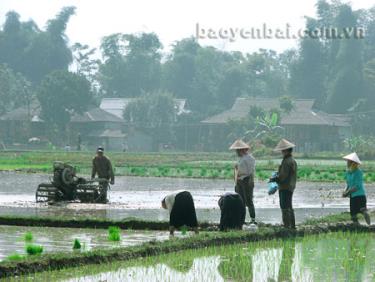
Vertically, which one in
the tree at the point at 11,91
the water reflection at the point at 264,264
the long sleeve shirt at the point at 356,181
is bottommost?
the water reflection at the point at 264,264

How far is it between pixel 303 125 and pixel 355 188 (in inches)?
2246

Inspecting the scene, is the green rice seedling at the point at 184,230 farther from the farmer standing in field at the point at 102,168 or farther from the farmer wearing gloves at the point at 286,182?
the farmer standing in field at the point at 102,168

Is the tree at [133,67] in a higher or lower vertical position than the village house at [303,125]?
higher

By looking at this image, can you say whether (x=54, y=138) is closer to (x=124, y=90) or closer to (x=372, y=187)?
(x=124, y=90)

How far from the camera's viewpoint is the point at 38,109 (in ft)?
262

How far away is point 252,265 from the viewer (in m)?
10.2

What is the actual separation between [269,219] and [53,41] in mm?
84304

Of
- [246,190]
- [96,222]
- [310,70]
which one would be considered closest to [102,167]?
[96,222]

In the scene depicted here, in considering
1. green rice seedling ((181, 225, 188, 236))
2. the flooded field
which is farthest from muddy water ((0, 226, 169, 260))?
the flooded field

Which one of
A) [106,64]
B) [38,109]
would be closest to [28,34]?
[106,64]

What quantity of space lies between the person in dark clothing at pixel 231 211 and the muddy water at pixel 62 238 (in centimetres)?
84

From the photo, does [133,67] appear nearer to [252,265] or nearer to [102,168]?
[102,168]

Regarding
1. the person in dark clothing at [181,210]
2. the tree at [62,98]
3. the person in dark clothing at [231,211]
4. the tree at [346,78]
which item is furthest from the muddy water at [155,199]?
the tree at [346,78]

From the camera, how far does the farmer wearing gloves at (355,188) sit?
1395 centimetres
